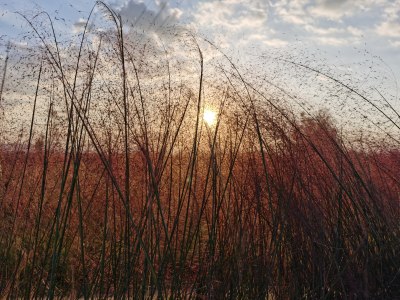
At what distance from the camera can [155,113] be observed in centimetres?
239

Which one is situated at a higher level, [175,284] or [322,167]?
[322,167]

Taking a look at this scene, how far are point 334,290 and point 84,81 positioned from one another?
4.32 ft

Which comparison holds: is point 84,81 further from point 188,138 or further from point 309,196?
point 309,196

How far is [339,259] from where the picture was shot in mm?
2070

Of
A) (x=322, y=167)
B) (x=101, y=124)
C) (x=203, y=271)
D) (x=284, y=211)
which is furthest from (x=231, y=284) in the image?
(x=101, y=124)

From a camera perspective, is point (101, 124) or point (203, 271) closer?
point (203, 271)

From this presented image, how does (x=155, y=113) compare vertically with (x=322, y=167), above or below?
above

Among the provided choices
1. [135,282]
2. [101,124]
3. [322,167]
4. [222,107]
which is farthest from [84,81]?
[322,167]

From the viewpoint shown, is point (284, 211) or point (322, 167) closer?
point (284, 211)

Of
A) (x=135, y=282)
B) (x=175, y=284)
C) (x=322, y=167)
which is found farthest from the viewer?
(x=322, y=167)

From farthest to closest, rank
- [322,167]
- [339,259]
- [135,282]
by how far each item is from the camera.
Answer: [322,167]
[339,259]
[135,282]

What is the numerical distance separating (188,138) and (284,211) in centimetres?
67

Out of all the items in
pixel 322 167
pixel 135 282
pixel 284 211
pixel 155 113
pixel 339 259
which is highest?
pixel 155 113

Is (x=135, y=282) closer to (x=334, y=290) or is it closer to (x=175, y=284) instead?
(x=175, y=284)
